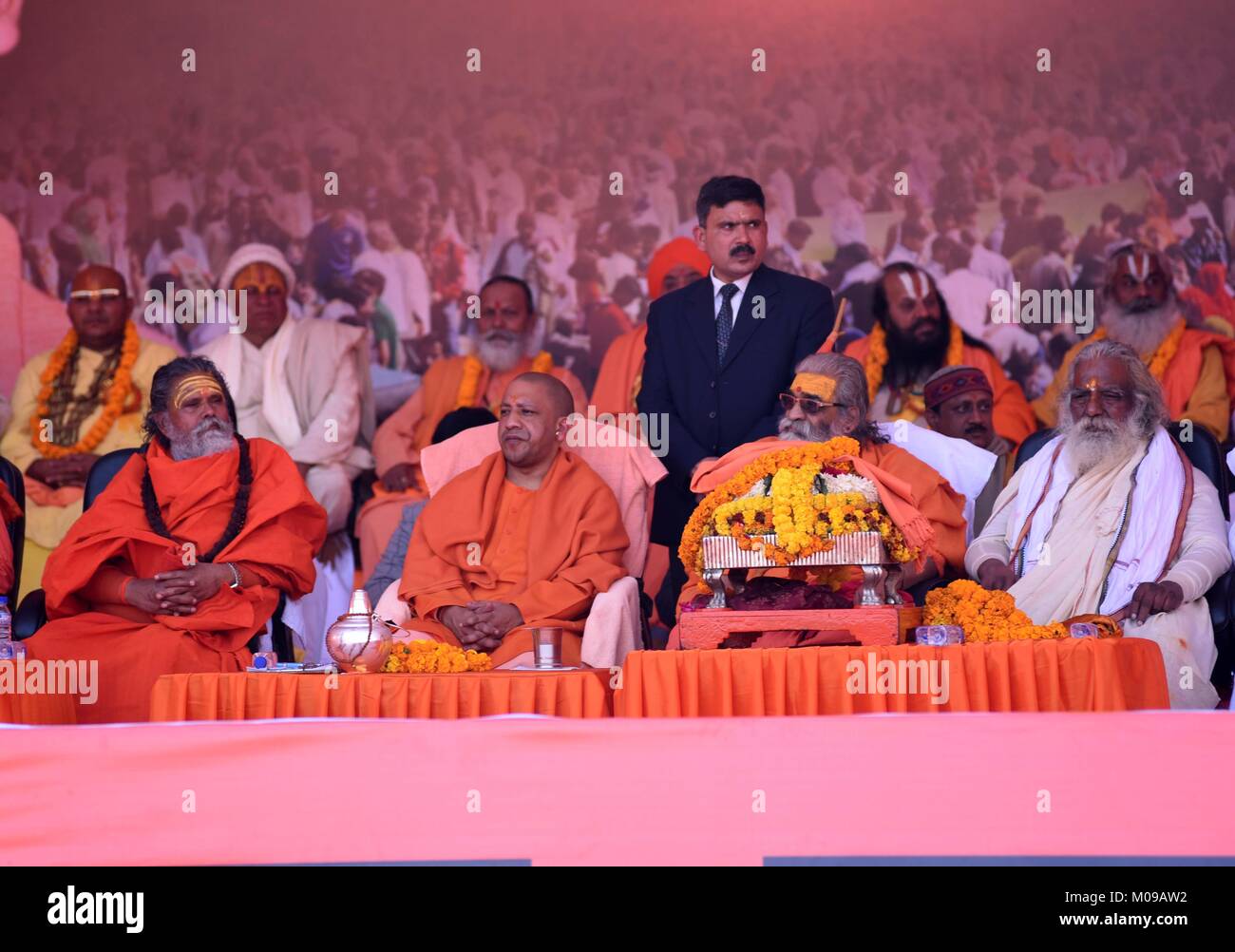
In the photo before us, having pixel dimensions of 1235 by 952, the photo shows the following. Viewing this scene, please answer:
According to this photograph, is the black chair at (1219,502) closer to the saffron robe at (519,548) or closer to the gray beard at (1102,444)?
the gray beard at (1102,444)

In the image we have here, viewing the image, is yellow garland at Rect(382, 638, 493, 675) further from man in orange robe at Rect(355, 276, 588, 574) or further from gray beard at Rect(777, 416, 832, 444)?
man in orange robe at Rect(355, 276, 588, 574)

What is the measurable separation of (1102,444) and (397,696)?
3252 mm

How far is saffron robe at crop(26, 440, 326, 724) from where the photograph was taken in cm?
670

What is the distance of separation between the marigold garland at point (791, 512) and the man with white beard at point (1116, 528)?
1.30m

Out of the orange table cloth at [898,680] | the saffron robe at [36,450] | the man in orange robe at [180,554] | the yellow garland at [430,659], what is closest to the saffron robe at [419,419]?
the saffron robe at [36,450]

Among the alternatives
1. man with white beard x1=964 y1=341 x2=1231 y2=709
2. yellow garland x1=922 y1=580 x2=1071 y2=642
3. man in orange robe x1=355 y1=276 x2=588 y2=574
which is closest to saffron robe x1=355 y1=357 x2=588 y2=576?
man in orange robe x1=355 y1=276 x2=588 y2=574

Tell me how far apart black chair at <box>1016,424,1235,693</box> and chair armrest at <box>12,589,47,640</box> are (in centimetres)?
405

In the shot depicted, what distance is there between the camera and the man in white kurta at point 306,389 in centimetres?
973

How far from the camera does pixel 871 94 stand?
34.1 feet

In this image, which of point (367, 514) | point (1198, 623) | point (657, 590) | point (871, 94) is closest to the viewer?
point (1198, 623)

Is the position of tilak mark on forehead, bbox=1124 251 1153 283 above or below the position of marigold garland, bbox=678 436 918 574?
above

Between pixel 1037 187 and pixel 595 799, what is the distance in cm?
651

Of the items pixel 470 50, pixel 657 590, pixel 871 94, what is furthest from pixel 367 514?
pixel 871 94
